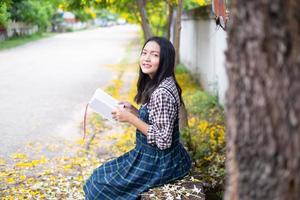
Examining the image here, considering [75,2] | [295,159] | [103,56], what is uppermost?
[75,2]

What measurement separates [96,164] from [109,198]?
2.29 meters

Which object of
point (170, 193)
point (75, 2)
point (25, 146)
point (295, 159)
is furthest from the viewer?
point (75, 2)

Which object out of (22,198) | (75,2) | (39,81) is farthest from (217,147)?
(39,81)

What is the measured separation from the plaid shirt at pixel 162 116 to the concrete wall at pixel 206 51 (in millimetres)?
3271

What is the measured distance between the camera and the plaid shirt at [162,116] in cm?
332

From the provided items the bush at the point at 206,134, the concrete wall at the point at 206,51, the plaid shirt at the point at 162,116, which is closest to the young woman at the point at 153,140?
the plaid shirt at the point at 162,116

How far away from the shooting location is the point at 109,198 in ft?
11.5

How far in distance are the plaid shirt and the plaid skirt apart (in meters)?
0.12

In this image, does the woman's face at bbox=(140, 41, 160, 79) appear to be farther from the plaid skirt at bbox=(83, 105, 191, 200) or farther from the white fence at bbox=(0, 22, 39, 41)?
the white fence at bbox=(0, 22, 39, 41)

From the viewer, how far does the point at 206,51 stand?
10164 millimetres

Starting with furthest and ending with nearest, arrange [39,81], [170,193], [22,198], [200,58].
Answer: [39,81], [200,58], [22,198], [170,193]

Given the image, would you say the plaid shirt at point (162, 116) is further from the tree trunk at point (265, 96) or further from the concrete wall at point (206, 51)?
the concrete wall at point (206, 51)

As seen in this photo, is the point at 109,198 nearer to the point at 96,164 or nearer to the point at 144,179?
the point at 144,179

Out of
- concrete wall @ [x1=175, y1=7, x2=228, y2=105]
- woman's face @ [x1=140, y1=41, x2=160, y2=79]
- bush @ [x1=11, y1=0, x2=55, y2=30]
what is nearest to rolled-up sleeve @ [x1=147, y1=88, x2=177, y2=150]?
woman's face @ [x1=140, y1=41, x2=160, y2=79]
